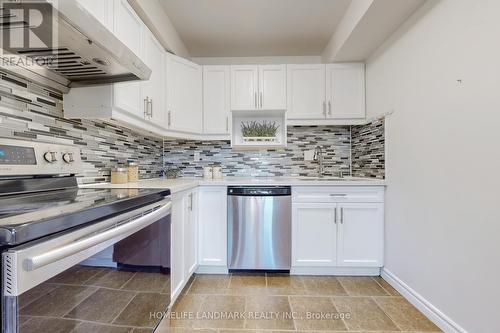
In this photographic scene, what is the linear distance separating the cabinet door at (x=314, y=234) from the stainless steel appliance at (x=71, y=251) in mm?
1251

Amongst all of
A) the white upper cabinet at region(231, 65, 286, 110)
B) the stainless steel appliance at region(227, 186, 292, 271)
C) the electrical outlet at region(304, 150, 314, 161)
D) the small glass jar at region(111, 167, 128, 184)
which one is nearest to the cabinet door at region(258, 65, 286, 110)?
the white upper cabinet at region(231, 65, 286, 110)

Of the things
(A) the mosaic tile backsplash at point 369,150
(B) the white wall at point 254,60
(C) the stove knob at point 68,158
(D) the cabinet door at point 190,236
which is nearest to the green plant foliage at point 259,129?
(B) the white wall at point 254,60

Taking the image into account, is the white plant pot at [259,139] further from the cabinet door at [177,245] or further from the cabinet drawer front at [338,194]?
the cabinet door at [177,245]

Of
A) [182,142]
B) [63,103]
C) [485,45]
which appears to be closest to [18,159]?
[63,103]

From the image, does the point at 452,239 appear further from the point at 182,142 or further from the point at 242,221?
the point at 182,142

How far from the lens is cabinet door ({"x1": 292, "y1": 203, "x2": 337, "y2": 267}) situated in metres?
2.30

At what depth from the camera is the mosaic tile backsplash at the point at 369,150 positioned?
236 centimetres

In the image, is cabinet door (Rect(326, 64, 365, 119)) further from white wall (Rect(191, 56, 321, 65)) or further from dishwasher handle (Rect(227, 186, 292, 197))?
dishwasher handle (Rect(227, 186, 292, 197))

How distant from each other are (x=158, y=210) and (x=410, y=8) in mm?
2141

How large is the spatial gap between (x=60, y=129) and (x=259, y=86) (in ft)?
6.14

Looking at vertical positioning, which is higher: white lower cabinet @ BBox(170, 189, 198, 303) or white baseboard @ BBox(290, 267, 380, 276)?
white lower cabinet @ BBox(170, 189, 198, 303)

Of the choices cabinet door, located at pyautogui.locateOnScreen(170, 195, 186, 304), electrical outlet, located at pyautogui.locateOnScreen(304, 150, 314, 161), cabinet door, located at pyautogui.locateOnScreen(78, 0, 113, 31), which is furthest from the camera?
electrical outlet, located at pyautogui.locateOnScreen(304, 150, 314, 161)

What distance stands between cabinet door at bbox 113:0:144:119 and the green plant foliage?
1297 millimetres

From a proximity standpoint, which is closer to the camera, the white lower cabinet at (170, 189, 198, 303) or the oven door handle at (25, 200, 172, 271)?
the oven door handle at (25, 200, 172, 271)
